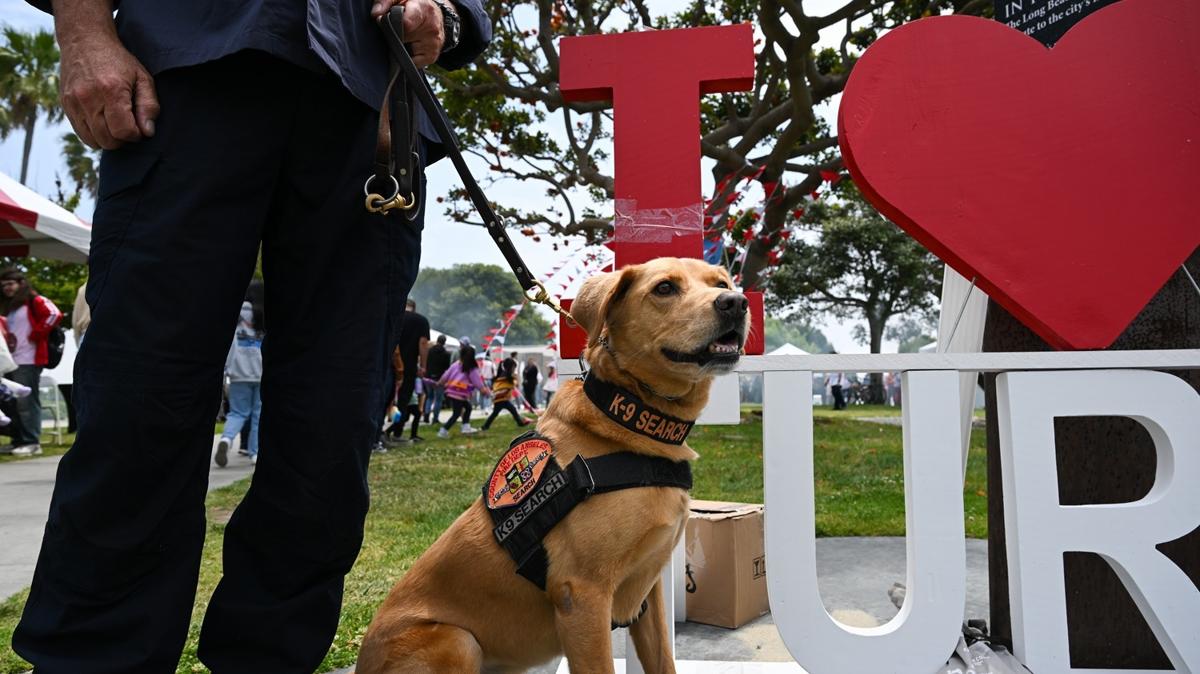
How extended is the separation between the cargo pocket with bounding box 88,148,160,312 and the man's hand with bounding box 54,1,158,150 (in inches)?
1.7

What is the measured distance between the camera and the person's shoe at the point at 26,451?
914 cm

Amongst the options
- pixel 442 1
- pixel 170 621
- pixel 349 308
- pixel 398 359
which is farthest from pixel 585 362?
pixel 398 359

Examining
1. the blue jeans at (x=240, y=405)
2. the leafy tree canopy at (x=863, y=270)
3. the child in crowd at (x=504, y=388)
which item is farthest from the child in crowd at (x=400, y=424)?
the leafy tree canopy at (x=863, y=270)

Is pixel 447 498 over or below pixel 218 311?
below

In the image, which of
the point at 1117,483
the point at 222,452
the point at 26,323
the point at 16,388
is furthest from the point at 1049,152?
the point at 26,323

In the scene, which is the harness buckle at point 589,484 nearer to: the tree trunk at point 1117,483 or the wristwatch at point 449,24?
the wristwatch at point 449,24

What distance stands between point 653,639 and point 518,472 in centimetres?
65

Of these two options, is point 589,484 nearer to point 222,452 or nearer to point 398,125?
point 398,125

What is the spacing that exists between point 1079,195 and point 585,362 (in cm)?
163

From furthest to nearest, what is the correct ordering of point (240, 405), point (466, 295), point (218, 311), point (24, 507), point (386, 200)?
point (466, 295) → point (240, 405) → point (24, 507) → point (386, 200) → point (218, 311)

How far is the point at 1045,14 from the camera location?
2.86 metres

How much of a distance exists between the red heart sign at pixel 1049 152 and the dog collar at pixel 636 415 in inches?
40.4

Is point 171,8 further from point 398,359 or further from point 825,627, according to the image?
point 398,359

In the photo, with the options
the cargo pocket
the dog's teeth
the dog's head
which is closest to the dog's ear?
the dog's head
